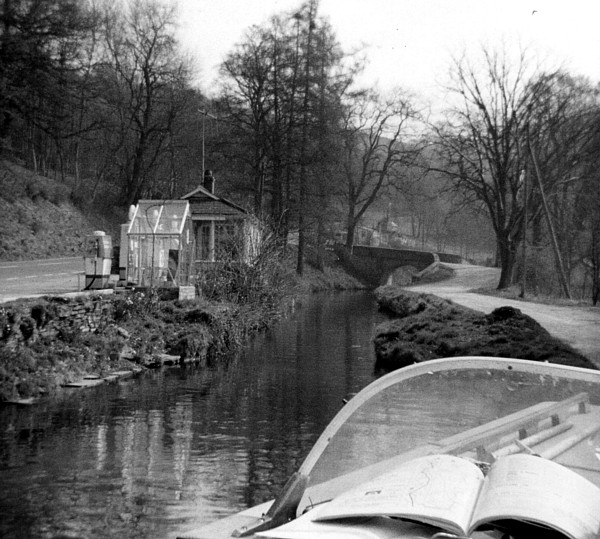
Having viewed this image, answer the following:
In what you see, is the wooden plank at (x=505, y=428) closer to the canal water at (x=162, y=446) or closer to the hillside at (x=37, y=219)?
the canal water at (x=162, y=446)

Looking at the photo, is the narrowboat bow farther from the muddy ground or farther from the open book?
the muddy ground

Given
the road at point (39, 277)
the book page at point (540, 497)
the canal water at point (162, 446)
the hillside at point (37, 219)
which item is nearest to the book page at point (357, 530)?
the book page at point (540, 497)

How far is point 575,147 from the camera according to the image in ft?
137

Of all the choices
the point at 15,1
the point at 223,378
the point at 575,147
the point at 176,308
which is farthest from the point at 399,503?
the point at 575,147

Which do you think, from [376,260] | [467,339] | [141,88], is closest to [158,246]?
[467,339]

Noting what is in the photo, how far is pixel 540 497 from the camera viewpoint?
3.47m

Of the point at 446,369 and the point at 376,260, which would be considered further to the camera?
the point at 376,260

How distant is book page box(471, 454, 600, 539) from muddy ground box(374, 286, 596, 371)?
44.4 ft

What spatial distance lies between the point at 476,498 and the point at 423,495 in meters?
0.23

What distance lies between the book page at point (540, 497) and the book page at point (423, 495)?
70 millimetres

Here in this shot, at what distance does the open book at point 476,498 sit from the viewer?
3383 mm

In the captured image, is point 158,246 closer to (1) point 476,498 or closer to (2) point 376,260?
(1) point 476,498

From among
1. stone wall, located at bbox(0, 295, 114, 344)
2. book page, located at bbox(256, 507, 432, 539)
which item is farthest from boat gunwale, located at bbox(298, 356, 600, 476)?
stone wall, located at bbox(0, 295, 114, 344)

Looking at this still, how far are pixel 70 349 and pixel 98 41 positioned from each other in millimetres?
31647
